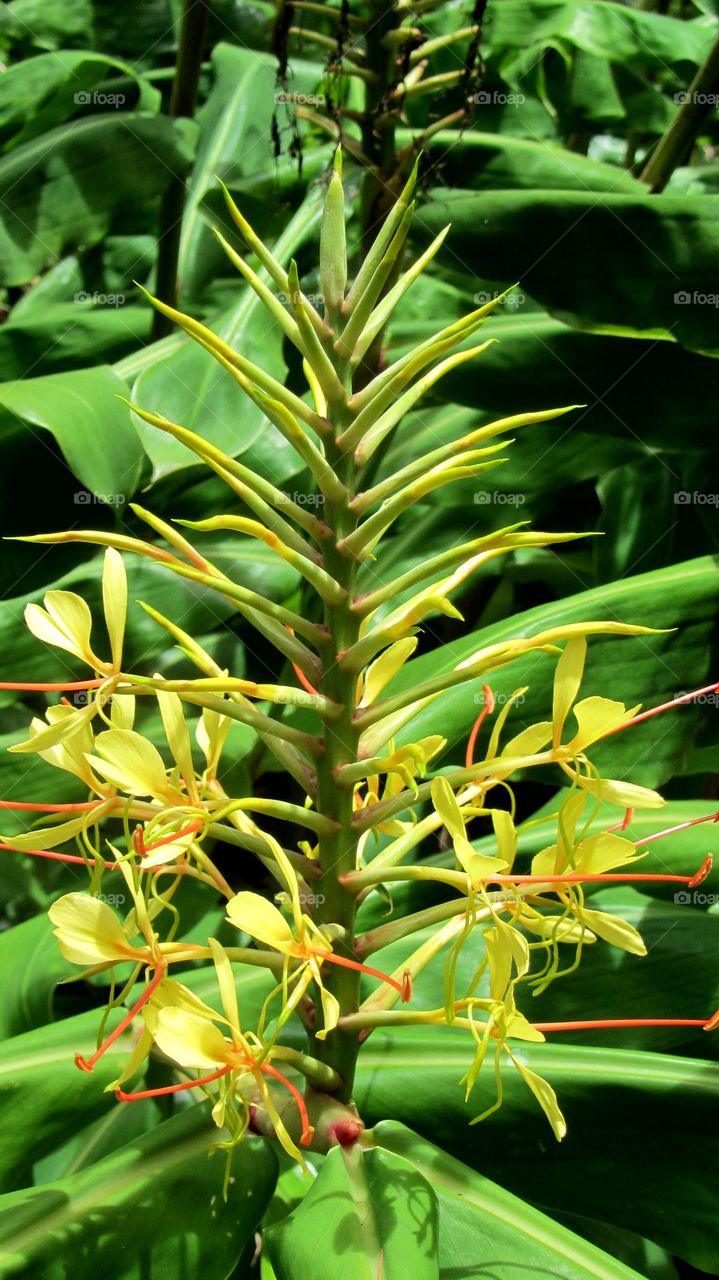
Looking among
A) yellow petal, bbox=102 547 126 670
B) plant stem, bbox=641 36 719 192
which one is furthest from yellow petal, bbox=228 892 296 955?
plant stem, bbox=641 36 719 192

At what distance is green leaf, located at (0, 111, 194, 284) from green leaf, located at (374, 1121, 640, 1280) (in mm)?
1531

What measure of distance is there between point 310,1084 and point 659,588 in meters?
0.66

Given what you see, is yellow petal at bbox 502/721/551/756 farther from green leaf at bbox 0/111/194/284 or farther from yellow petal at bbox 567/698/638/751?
green leaf at bbox 0/111/194/284

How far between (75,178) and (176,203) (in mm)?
179

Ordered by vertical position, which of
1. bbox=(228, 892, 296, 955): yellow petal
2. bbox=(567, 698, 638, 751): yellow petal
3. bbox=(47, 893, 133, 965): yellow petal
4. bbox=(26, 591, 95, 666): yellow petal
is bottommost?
bbox=(47, 893, 133, 965): yellow petal

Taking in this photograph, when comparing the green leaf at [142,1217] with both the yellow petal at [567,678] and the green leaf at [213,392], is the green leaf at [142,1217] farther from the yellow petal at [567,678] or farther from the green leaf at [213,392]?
the green leaf at [213,392]

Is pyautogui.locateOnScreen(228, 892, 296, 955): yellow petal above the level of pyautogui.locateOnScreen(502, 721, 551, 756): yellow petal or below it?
below

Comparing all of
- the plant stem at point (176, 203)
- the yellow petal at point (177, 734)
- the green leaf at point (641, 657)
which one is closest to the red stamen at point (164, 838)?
the yellow petal at point (177, 734)

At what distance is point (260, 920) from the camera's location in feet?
2.19

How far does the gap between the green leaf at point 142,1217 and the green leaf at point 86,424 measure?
2.31 feet

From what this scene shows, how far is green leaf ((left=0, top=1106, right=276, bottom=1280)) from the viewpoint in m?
0.78

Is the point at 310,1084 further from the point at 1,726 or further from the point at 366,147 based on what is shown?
the point at 366,147

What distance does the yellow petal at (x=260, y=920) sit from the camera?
66 centimetres

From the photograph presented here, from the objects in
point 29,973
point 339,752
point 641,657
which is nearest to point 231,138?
point 641,657
